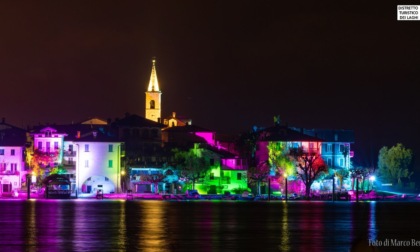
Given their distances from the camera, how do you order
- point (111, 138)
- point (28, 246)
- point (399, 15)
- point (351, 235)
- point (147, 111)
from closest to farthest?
point (28, 246) < point (351, 235) < point (399, 15) < point (111, 138) < point (147, 111)

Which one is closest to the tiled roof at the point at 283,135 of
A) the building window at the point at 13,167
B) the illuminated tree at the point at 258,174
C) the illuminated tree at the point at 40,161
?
the illuminated tree at the point at 258,174

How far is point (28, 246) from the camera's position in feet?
165

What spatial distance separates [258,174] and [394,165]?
148 feet

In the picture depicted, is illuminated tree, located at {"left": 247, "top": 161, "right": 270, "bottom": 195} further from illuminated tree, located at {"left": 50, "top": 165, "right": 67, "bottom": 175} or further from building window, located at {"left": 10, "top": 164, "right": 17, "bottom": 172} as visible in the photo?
building window, located at {"left": 10, "top": 164, "right": 17, "bottom": 172}

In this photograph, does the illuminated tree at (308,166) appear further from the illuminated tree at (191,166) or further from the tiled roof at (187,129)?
the tiled roof at (187,129)

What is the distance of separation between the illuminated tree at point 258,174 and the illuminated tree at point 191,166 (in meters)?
5.83

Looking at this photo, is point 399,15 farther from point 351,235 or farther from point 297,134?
point 297,134

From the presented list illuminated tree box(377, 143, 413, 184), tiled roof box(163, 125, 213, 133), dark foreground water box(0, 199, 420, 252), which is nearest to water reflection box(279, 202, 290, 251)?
dark foreground water box(0, 199, 420, 252)

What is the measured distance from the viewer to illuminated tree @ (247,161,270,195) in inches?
5266

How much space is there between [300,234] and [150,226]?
418 inches

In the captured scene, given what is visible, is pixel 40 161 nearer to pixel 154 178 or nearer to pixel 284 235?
pixel 154 178

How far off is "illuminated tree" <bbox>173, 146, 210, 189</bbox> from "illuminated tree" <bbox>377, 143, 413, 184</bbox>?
46.4m

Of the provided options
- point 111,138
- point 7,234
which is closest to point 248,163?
point 111,138

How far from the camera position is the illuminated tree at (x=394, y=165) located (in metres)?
171
